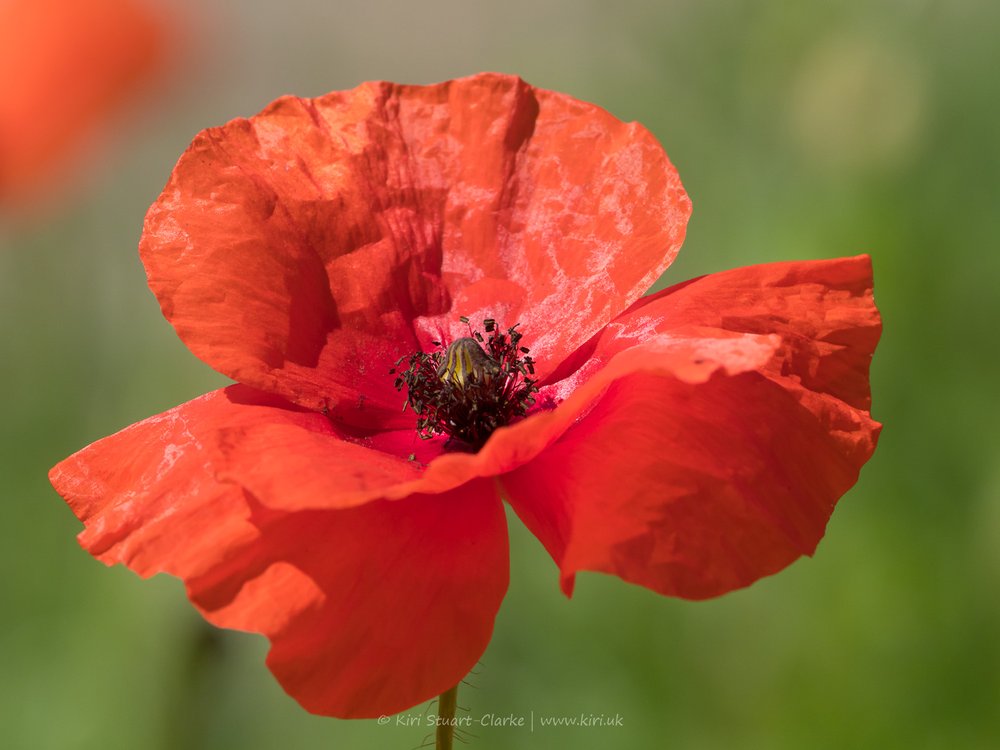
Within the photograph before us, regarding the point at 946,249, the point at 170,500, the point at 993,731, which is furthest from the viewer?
the point at 946,249

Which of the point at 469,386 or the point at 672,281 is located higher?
the point at 469,386

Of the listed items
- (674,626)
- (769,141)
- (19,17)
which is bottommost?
(674,626)

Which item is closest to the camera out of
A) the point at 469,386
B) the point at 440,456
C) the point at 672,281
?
the point at 440,456

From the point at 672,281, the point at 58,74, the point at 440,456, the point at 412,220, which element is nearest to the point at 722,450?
the point at 440,456

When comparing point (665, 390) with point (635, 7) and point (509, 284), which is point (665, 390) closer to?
point (509, 284)

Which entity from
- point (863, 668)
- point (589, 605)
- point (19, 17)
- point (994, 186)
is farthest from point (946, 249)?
point (19, 17)

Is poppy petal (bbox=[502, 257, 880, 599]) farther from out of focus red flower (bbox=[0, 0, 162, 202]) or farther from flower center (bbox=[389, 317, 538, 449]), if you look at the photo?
out of focus red flower (bbox=[0, 0, 162, 202])

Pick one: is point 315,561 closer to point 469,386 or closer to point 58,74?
point 469,386
